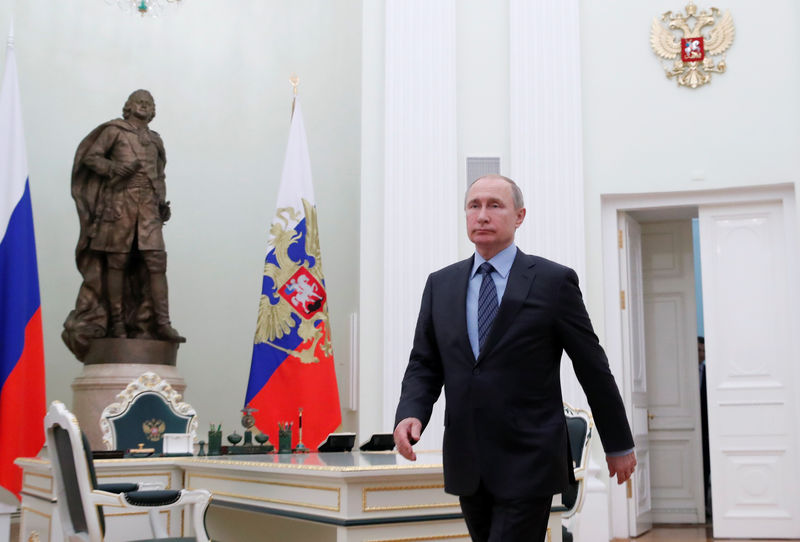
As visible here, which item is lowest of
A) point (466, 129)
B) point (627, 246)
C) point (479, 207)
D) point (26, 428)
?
point (26, 428)

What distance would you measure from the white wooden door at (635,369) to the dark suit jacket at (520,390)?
484cm

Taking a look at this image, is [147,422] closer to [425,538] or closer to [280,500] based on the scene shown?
[280,500]

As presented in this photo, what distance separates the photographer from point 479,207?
215 cm

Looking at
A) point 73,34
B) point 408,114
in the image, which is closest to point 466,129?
point 408,114

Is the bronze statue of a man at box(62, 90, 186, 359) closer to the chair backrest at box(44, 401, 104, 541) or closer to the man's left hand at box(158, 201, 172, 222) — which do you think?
the man's left hand at box(158, 201, 172, 222)

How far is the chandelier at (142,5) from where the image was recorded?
7.17m

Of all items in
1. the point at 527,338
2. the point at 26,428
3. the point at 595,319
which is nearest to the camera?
the point at 527,338

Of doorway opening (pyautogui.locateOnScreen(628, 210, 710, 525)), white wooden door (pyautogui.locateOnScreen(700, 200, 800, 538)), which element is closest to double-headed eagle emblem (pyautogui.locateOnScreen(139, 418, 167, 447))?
white wooden door (pyautogui.locateOnScreen(700, 200, 800, 538))

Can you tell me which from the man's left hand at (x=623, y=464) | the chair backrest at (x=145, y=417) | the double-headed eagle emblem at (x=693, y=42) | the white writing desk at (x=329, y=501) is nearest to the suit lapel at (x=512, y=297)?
the man's left hand at (x=623, y=464)

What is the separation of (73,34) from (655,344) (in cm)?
594

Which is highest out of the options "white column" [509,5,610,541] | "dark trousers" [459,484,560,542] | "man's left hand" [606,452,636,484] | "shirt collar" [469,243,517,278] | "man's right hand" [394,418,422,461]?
"white column" [509,5,610,541]

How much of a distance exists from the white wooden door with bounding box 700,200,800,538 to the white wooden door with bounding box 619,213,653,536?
22.5 inches

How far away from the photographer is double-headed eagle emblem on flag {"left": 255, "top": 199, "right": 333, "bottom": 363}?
668cm

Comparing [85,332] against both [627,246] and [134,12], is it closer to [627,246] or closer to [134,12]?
[134,12]
